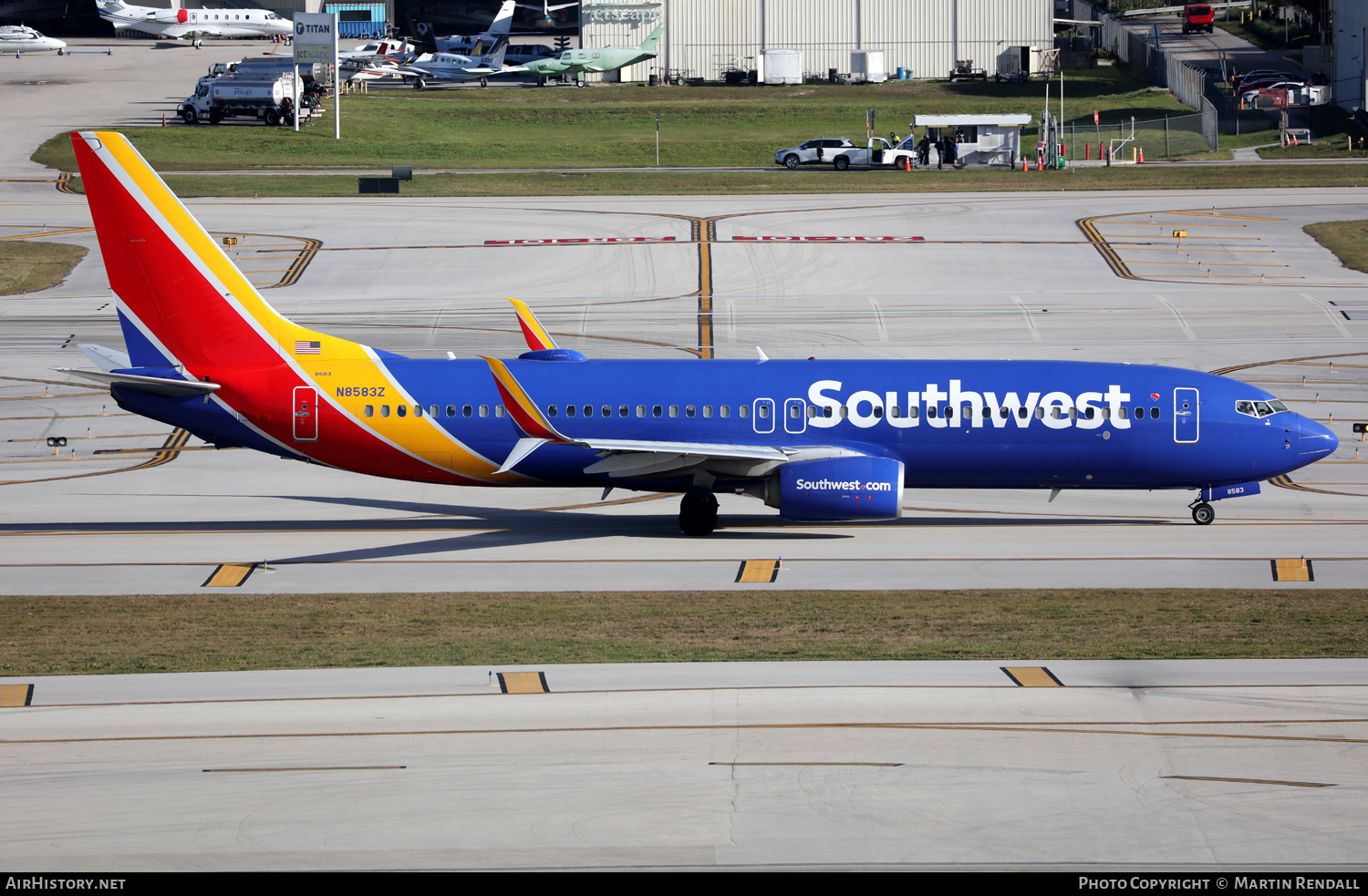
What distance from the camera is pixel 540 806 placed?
17219 mm

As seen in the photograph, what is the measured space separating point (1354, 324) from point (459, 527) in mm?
37590

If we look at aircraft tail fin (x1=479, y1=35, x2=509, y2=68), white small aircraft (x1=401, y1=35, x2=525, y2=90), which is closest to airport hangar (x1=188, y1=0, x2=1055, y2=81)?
aircraft tail fin (x1=479, y1=35, x2=509, y2=68)

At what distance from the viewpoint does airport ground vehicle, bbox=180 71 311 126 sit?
103 metres

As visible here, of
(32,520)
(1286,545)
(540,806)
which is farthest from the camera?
(32,520)

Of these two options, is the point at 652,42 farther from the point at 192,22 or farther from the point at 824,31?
the point at 192,22

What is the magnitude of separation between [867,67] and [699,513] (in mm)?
104697

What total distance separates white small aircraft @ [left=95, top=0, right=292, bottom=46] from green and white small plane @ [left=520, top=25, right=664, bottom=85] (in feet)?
120

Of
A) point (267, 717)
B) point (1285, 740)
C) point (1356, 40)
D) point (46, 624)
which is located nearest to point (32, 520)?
point (46, 624)

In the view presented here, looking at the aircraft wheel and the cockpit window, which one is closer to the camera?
the cockpit window

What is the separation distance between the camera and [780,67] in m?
130

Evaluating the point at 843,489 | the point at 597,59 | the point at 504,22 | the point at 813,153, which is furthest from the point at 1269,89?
the point at 843,489

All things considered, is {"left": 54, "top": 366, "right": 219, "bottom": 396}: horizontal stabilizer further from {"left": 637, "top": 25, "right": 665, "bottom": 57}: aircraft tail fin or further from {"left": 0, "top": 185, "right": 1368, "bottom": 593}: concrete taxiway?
{"left": 637, "top": 25, "right": 665, "bottom": 57}: aircraft tail fin

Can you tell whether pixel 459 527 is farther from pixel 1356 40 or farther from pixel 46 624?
pixel 1356 40

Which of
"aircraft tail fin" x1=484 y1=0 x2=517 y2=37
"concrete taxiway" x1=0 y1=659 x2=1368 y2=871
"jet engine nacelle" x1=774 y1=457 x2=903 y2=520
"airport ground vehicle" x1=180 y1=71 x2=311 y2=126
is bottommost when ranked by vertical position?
"concrete taxiway" x1=0 y1=659 x2=1368 y2=871
